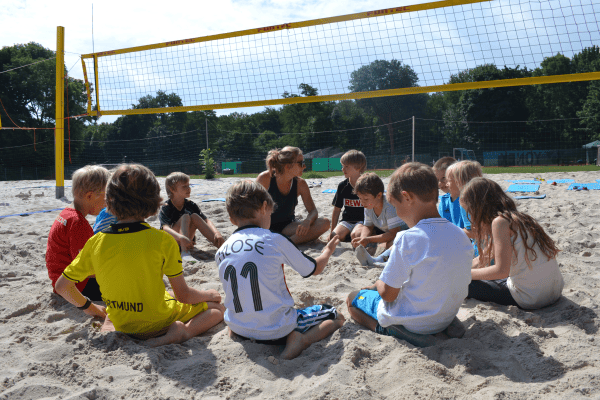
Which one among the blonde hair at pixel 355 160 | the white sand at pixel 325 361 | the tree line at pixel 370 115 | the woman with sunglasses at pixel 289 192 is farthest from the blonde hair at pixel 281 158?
the tree line at pixel 370 115

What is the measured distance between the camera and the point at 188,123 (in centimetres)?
4938

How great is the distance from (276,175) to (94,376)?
272cm

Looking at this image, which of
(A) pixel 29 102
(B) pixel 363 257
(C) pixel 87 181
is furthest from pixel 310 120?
(C) pixel 87 181

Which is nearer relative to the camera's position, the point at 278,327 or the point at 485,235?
the point at 278,327

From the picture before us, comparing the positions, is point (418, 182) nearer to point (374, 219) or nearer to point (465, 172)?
point (465, 172)

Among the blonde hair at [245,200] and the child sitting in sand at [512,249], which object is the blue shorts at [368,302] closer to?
the child sitting in sand at [512,249]

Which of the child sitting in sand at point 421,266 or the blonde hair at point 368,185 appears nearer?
the child sitting in sand at point 421,266

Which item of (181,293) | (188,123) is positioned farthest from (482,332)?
(188,123)

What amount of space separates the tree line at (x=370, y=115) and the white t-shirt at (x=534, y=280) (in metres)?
26.3

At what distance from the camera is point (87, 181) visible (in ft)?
8.54

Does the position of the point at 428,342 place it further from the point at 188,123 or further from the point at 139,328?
the point at 188,123

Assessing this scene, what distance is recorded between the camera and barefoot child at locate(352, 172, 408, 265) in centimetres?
344

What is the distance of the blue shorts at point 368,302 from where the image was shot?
2.15 m

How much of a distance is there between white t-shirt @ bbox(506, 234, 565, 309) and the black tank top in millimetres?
2398
